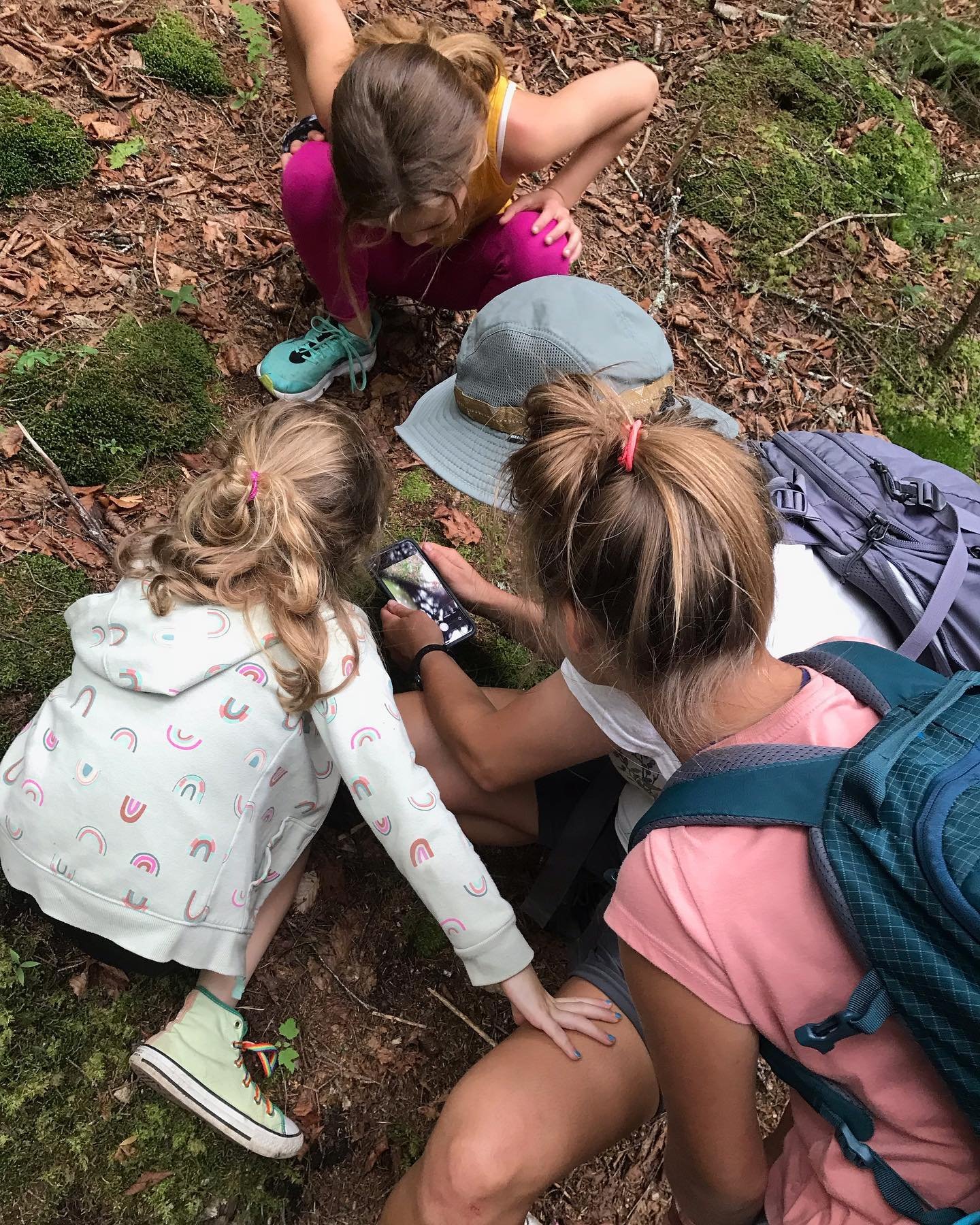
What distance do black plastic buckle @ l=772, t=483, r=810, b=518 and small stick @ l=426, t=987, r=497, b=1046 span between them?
2099mm

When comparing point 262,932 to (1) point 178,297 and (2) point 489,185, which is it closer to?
(1) point 178,297

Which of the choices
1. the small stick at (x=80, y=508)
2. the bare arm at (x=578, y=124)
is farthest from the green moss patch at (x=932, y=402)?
the small stick at (x=80, y=508)

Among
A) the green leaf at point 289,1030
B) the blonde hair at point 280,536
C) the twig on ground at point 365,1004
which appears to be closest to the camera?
the blonde hair at point 280,536

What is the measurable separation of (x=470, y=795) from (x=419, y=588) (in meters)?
0.86

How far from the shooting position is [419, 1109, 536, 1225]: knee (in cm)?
208

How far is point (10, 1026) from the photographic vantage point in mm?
2535

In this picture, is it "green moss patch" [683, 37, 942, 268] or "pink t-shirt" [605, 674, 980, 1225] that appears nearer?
"pink t-shirt" [605, 674, 980, 1225]

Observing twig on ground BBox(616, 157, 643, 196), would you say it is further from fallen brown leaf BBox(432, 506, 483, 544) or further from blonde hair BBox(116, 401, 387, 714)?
blonde hair BBox(116, 401, 387, 714)

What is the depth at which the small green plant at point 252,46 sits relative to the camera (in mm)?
4262

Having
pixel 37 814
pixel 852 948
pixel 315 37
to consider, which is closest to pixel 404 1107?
pixel 37 814

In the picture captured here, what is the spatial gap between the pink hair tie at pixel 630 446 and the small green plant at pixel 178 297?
283 cm

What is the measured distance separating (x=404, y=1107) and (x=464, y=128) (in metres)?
3.39

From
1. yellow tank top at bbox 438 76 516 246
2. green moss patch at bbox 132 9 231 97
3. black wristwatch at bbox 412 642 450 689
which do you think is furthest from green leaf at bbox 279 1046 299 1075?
green moss patch at bbox 132 9 231 97

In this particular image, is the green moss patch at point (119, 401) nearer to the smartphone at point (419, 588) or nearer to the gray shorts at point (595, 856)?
the smartphone at point (419, 588)
